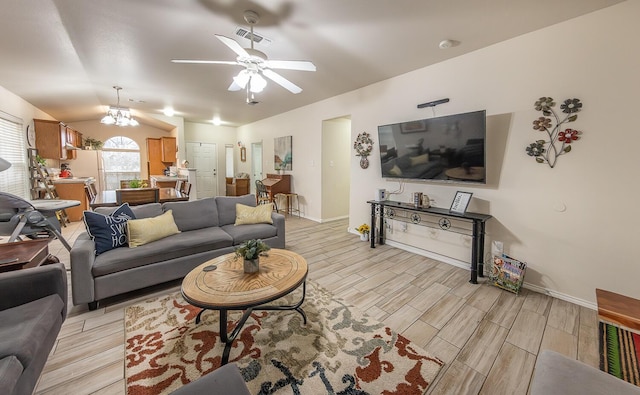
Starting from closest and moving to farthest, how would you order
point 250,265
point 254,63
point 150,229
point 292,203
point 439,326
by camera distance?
point 250,265, point 439,326, point 254,63, point 150,229, point 292,203

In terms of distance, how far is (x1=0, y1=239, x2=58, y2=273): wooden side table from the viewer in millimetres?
1721

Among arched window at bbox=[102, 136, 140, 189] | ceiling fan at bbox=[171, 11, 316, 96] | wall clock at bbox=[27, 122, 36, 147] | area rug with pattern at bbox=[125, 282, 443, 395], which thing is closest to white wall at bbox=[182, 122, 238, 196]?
arched window at bbox=[102, 136, 140, 189]

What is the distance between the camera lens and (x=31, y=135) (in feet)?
16.1

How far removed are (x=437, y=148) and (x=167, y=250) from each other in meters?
3.39

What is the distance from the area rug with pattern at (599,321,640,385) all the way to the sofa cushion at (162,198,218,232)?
12.6 feet

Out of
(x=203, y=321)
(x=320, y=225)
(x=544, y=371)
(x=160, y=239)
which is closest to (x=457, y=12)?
(x=544, y=371)

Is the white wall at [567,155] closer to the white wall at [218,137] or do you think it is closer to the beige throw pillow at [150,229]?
the beige throw pillow at [150,229]

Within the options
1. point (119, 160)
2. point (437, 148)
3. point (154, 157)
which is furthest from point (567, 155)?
point (119, 160)

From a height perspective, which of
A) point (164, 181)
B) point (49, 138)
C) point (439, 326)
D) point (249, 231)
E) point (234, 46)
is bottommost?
point (439, 326)

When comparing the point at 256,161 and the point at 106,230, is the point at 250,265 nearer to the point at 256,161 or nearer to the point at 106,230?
the point at 106,230

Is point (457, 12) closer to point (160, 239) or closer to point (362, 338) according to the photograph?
point (362, 338)

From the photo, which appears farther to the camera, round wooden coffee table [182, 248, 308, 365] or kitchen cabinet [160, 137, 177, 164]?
kitchen cabinet [160, 137, 177, 164]

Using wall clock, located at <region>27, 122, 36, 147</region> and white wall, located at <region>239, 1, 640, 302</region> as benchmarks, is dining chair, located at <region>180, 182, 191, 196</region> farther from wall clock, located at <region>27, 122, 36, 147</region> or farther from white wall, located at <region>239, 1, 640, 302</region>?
white wall, located at <region>239, 1, 640, 302</region>

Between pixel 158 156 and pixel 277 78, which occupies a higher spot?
pixel 277 78
